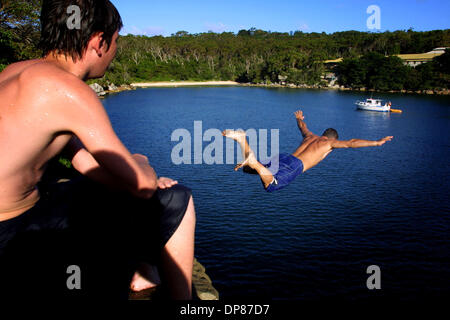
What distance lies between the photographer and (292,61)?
410ft

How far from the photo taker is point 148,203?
198 cm

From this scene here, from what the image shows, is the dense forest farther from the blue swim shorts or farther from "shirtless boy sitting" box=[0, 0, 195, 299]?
"shirtless boy sitting" box=[0, 0, 195, 299]

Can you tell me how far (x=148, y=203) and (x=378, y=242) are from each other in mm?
15788

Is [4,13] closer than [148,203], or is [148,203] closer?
[148,203]

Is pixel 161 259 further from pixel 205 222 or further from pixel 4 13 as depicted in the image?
pixel 4 13

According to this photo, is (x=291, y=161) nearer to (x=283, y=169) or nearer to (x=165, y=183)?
(x=283, y=169)

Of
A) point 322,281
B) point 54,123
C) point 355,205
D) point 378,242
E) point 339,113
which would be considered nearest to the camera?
point 54,123

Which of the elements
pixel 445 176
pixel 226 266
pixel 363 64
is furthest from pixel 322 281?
pixel 363 64

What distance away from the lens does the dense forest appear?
98.9 metres
